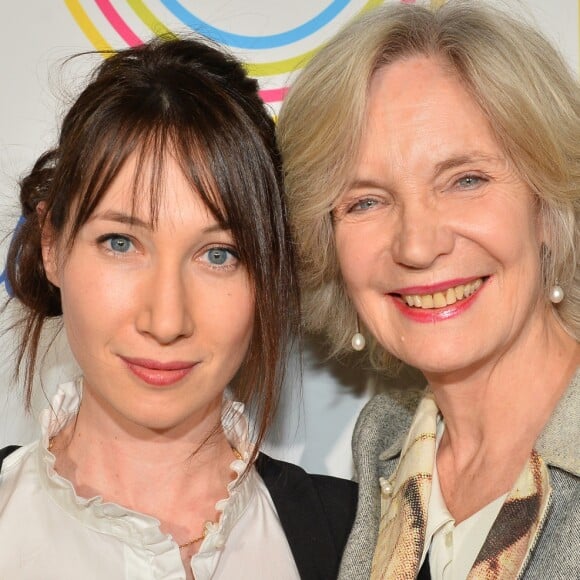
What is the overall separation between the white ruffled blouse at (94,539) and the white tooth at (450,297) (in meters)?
0.52

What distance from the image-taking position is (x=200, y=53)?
179cm

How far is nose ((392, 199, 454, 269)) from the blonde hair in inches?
6.0

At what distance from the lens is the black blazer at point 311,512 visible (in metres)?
1.82

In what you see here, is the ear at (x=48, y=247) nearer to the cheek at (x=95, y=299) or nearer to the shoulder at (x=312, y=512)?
the cheek at (x=95, y=299)

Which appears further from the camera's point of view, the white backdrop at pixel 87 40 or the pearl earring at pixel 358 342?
the white backdrop at pixel 87 40

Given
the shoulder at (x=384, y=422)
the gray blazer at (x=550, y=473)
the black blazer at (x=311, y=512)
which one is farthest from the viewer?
the shoulder at (x=384, y=422)

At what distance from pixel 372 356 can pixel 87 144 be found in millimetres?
876

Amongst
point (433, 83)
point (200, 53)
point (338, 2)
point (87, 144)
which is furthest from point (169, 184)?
point (338, 2)

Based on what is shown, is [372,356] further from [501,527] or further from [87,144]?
[87,144]

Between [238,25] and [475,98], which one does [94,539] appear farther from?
[238,25]

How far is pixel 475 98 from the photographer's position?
166 cm

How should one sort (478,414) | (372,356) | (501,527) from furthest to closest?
1. (372,356)
2. (478,414)
3. (501,527)

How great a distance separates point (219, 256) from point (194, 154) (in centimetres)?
19

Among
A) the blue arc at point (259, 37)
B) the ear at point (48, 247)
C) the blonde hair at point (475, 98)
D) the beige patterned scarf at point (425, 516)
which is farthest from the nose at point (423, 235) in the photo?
the blue arc at point (259, 37)
